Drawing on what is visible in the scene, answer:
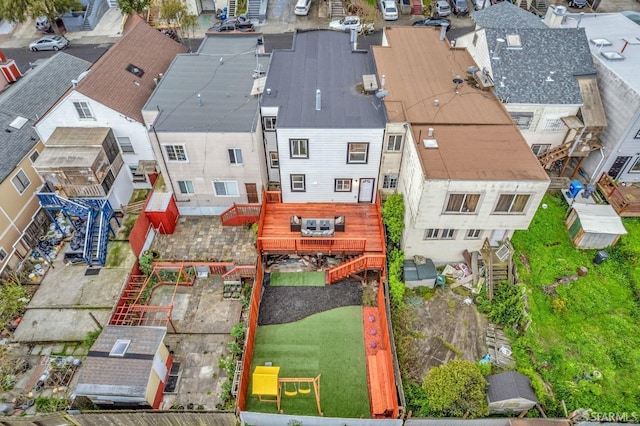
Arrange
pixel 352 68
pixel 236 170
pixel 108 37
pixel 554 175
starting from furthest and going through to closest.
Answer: pixel 108 37, pixel 554 175, pixel 352 68, pixel 236 170

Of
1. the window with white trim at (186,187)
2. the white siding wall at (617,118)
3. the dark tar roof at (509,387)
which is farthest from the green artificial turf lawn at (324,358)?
the white siding wall at (617,118)

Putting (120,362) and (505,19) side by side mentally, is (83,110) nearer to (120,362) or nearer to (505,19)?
(120,362)

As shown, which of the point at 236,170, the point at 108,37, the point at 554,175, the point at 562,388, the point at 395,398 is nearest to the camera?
the point at 395,398

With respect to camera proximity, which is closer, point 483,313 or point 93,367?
point 93,367

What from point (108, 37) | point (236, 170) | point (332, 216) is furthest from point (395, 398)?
point (108, 37)

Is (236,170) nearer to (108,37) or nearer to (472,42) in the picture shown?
(472,42)

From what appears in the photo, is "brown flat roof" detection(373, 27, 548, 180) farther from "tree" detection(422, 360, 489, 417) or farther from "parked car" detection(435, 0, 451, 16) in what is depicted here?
"parked car" detection(435, 0, 451, 16)

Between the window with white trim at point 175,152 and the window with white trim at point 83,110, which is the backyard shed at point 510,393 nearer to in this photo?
the window with white trim at point 175,152

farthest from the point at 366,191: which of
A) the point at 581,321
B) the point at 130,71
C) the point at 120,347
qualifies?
the point at 130,71
